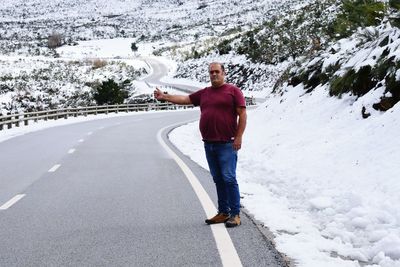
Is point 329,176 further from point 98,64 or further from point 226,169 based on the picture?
point 98,64

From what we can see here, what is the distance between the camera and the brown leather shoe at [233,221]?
6.23 m

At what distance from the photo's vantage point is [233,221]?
246 inches

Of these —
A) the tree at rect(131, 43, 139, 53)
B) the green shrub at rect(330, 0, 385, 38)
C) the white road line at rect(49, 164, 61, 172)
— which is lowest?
the white road line at rect(49, 164, 61, 172)

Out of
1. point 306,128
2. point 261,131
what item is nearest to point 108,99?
point 261,131

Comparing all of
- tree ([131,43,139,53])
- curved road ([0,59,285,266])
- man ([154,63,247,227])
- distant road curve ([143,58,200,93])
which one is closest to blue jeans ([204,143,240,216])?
man ([154,63,247,227])

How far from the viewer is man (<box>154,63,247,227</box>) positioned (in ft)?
19.9

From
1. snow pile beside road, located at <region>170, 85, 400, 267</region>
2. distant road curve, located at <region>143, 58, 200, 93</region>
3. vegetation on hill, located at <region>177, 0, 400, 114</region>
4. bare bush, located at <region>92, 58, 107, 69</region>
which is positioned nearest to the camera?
snow pile beside road, located at <region>170, 85, 400, 267</region>

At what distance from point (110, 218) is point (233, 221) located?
1695mm

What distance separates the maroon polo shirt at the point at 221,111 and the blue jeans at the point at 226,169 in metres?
0.13

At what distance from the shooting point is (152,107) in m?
51.8

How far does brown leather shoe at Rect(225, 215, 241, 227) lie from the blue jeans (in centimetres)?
5

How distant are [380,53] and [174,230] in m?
7.69

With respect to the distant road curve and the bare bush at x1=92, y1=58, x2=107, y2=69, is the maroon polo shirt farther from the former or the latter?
the bare bush at x1=92, y1=58, x2=107, y2=69

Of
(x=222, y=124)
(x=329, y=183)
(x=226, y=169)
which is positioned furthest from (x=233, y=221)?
(x=329, y=183)
